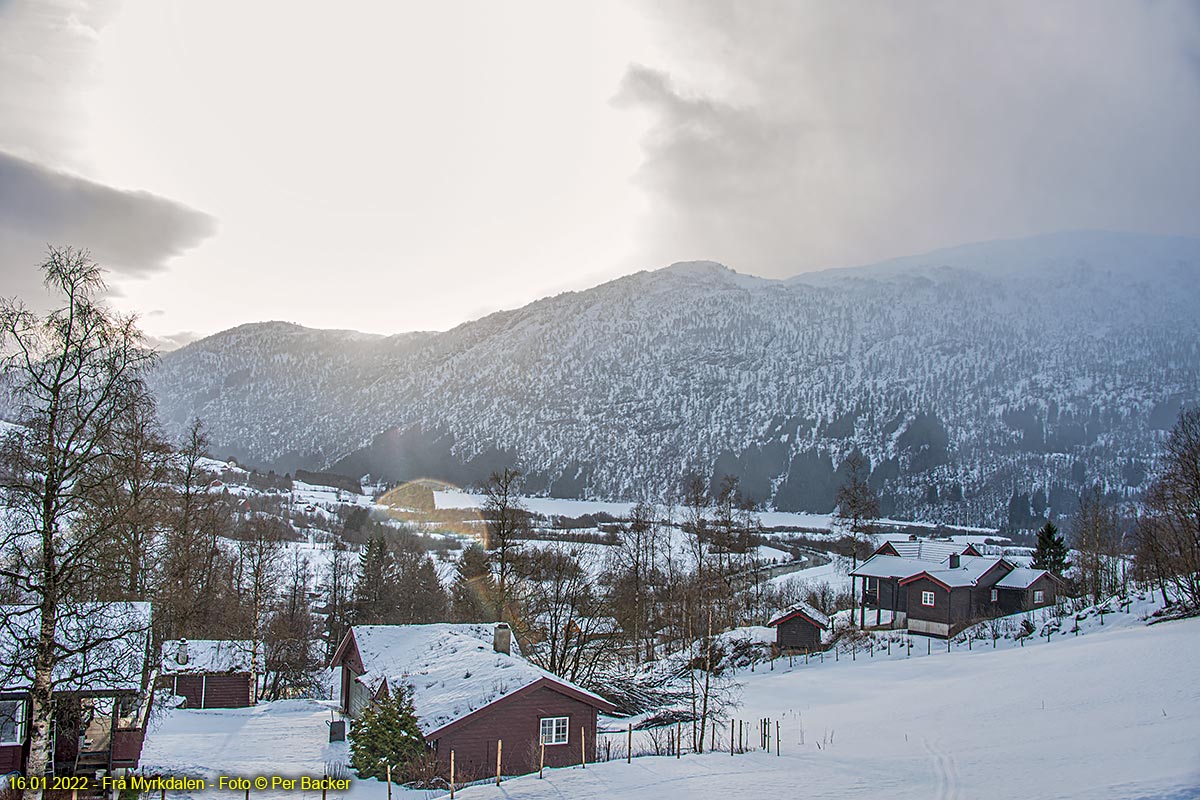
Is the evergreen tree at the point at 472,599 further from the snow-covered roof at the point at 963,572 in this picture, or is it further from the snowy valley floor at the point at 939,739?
the snow-covered roof at the point at 963,572

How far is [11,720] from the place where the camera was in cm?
2130

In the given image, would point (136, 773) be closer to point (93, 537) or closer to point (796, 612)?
point (93, 537)

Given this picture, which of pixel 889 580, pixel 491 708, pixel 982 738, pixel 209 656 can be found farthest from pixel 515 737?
pixel 889 580

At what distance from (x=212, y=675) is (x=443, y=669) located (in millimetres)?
19570

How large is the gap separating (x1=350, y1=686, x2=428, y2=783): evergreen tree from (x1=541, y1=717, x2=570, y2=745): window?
392cm

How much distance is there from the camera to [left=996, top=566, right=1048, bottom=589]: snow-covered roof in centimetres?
5825

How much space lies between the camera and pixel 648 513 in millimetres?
97688

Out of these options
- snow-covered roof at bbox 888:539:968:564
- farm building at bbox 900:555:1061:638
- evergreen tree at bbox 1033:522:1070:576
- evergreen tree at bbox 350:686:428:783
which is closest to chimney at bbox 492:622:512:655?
evergreen tree at bbox 350:686:428:783

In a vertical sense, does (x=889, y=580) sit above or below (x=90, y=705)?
below

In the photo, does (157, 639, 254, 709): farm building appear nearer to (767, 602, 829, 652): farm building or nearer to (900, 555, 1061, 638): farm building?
(767, 602, 829, 652): farm building

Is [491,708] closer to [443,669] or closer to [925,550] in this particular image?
[443,669]

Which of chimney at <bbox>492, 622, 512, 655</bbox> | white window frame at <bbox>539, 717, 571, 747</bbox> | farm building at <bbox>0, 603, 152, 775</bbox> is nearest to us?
farm building at <bbox>0, 603, 152, 775</bbox>

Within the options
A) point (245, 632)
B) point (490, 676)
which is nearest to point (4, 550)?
point (490, 676)

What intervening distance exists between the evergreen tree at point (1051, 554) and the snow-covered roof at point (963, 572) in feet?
24.7
